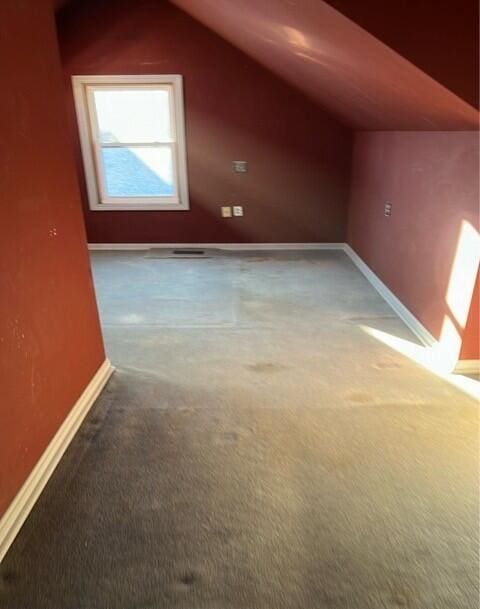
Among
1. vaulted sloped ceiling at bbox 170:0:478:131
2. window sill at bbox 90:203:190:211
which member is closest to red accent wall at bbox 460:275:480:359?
vaulted sloped ceiling at bbox 170:0:478:131

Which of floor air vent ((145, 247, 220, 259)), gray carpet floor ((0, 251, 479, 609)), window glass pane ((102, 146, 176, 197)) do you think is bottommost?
gray carpet floor ((0, 251, 479, 609))

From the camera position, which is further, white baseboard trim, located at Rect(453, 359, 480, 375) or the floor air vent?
the floor air vent

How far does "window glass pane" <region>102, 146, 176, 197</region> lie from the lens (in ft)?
14.6

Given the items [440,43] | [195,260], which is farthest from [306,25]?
[195,260]

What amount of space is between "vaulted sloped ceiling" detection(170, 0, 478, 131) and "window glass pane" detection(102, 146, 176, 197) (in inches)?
59.7

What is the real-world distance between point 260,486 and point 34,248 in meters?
1.21

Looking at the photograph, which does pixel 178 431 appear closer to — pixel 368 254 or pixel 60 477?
pixel 60 477

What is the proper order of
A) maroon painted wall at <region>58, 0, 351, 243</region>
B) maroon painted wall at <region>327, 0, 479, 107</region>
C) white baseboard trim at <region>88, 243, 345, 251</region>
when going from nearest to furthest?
1. maroon painted wall at <region>327, 0, 479, 107</region>
2. maroon painted wall at <region>58, 0, 351, 243</region>
3. white baseboard trim at <region>88, 243, 345, 251</region>

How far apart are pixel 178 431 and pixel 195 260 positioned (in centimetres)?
271

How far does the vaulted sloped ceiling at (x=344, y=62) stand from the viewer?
153 centimetres

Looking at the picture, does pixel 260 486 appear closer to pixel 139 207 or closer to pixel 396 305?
pixel 396 305

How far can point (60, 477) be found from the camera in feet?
5.27

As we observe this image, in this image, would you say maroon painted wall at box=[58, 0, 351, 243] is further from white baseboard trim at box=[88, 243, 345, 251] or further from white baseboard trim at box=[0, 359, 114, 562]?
white baseboard trim at box=[0, 359, 114, 562]

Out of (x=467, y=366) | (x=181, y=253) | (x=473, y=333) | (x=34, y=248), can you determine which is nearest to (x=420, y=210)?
(x=473, y=333)
